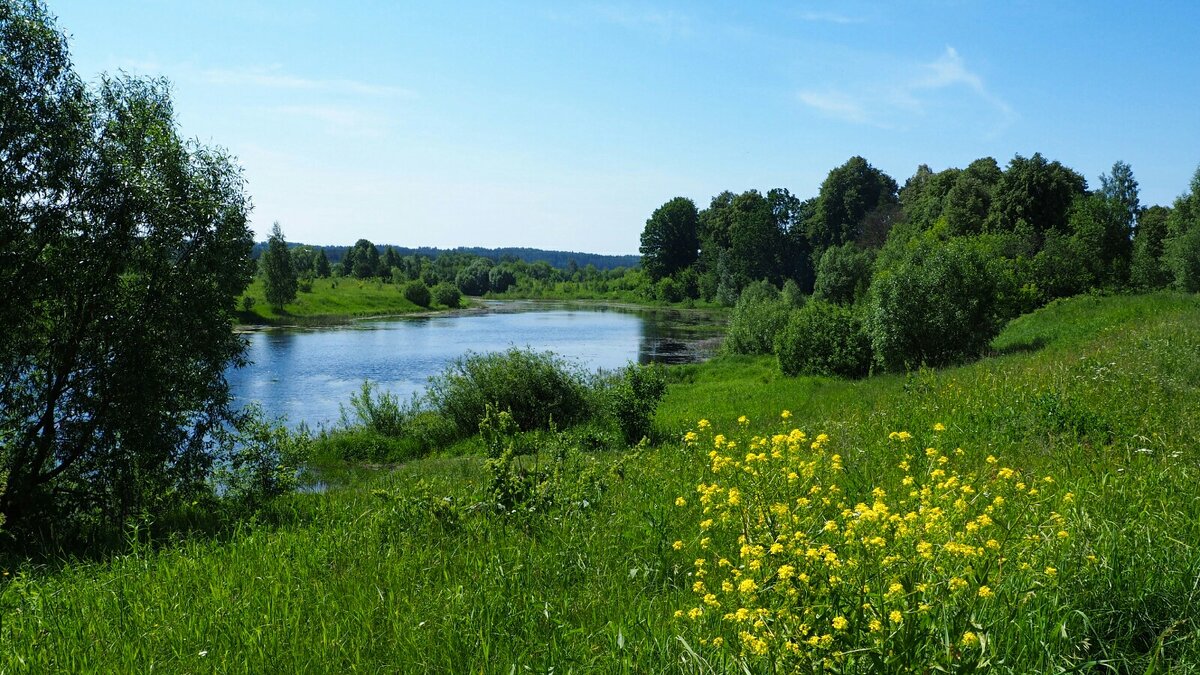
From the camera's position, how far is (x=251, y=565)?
5.33 meters

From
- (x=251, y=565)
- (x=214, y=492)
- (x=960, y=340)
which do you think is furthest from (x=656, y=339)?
(x=251, y=565)

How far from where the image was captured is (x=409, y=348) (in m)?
45.7

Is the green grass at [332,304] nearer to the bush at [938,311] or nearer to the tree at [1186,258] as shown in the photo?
the bush at [938,311]

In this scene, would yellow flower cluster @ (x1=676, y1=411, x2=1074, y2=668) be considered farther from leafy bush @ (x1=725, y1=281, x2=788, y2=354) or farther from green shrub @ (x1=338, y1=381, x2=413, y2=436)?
leafy bush @ (x1=725, y1=281, x2=788, y2=354)

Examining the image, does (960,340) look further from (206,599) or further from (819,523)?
(206,599)

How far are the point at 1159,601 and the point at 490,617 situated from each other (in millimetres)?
3373

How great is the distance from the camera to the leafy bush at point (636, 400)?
17.0 meters

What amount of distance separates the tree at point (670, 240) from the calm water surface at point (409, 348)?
3237 centimetres

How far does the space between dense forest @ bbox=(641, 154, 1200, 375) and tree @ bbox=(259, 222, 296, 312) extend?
41.9 m

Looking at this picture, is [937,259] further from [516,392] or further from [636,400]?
[516,392]

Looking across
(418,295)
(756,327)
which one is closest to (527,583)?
(756,327)

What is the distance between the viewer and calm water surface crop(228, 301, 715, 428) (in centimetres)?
2938

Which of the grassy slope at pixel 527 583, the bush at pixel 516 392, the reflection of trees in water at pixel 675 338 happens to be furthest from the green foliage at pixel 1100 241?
the grassy slope at pixel 527 583

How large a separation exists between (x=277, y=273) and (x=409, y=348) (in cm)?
2725
